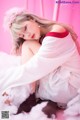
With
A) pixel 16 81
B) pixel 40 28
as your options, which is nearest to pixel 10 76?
pixel 16 81

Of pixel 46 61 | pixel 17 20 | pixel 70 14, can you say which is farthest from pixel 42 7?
pixel 46 61

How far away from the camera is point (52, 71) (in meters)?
0.96

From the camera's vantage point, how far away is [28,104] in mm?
944

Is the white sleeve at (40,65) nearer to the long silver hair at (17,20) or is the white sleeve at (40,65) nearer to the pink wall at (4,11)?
the long silver hair at (17,20)

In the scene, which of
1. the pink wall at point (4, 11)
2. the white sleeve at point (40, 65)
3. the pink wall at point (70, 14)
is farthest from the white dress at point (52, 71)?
the pink wall at point (4, 11)

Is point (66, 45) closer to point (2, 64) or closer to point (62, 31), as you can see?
point (62, 31)

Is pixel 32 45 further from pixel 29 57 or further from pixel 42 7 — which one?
pixel 42 7

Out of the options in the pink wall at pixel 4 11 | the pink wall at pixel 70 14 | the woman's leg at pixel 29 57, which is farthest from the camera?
the pink wall at pixel 4 11

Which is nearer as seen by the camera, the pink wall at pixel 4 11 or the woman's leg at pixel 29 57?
the woman's leg at pixel 29 57

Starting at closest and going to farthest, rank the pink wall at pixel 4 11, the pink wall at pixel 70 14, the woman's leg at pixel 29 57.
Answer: the woman's leg at pixel 29 57, the pink wall at pixel 70 14, the pink wall at pixel 4 11

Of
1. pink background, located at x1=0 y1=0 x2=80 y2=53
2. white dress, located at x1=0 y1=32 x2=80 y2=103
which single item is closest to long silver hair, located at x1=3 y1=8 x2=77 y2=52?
white dress, located at x1=0 y1=32 x2=80 y2=103

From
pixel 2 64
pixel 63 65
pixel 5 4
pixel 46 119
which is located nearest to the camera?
pixel 46 119

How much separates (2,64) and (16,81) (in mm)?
173

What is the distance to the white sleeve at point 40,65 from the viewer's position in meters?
0.94
